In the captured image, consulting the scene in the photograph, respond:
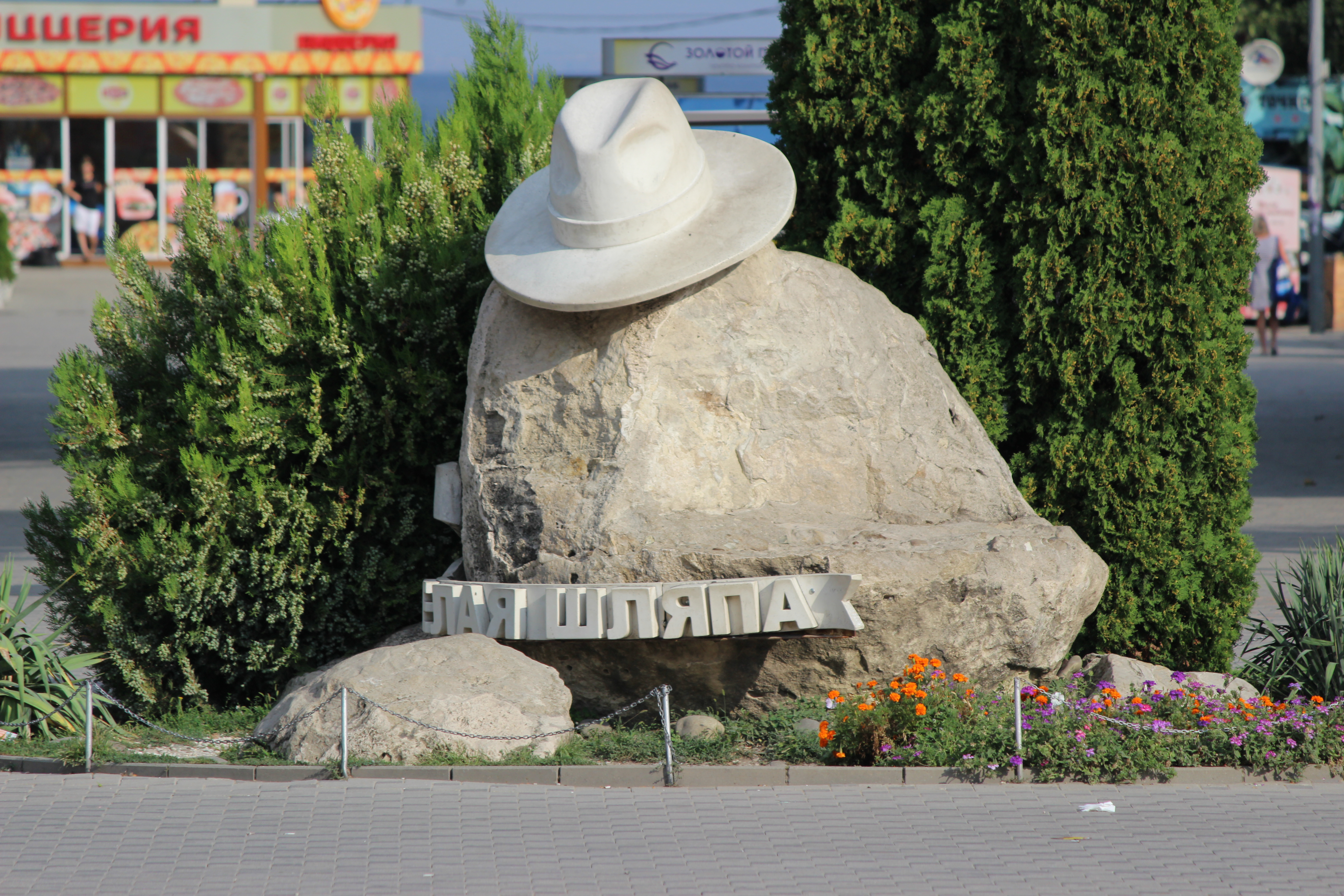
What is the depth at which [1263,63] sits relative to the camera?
29.8m

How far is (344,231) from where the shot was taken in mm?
7707

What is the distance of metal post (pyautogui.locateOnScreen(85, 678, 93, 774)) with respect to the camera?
614 centimetres

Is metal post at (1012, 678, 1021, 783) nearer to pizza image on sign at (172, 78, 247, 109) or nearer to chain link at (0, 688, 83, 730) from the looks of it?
chain link at (0, 688, 83, 730)

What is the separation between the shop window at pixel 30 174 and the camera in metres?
34.2

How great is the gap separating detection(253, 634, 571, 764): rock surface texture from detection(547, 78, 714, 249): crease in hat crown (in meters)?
2.14

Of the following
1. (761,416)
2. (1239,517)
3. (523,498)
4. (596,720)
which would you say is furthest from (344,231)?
(1239,517)

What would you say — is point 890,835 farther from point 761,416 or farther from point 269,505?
point 269,505

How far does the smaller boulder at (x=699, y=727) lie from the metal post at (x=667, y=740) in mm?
328

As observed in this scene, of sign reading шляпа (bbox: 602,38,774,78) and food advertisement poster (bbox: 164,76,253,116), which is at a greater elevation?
food advertisement poster (bbox: 164,76,253,116)

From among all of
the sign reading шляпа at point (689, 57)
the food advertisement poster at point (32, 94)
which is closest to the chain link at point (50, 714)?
the sign reading шляпа at point (689, 57)

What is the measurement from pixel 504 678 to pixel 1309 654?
4.29 metres

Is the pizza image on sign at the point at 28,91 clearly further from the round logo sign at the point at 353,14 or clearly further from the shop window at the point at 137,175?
the round logo sign at the point at 353,14

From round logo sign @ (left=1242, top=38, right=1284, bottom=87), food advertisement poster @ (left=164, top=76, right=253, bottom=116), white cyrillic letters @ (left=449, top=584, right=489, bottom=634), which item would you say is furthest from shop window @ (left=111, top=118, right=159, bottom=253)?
white cyrillic letters @ (left=449, top=584, right=489, bottom=634)

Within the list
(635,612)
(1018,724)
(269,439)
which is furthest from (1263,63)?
(635,612)
